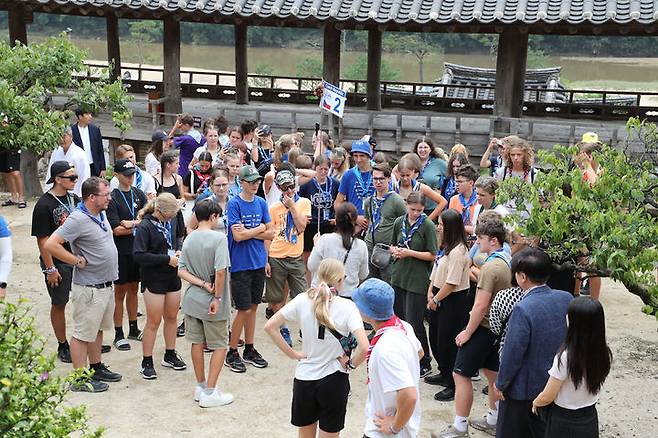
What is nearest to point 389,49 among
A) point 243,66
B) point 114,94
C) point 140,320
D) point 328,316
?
point 243,66

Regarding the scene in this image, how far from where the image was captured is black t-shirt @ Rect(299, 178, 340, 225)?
7.99 m

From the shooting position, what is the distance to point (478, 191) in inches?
258

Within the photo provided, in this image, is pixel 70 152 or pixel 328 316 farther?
pixel 70 152

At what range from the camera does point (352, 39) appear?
4441 cm

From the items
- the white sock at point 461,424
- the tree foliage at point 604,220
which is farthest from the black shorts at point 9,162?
the tree foliage at point 604,220

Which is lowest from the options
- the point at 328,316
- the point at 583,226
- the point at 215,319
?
the point at 215,319

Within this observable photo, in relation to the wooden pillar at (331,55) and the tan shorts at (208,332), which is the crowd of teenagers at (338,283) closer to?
the tan shorts at (208,332)

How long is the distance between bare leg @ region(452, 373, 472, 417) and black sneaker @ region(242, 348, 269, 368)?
1.91m

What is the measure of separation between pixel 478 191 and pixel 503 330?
5.11 ft

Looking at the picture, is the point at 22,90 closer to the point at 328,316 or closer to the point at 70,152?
the point at 70,152

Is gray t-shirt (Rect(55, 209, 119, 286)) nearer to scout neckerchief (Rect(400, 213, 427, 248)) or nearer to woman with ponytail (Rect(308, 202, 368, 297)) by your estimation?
woman with ponytail (Rect(308, 202, 368, 297))

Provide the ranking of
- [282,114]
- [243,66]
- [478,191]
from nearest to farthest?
[478,191]
[282,114]
[243,66]

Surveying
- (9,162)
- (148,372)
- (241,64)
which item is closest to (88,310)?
(148,372)

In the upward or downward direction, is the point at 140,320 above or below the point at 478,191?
below
